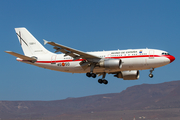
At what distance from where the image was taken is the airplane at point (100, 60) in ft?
152

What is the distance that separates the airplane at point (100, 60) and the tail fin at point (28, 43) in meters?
0.21

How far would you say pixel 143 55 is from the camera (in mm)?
46375

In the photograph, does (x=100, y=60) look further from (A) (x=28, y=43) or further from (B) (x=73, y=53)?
(A) (x=28, y=43)

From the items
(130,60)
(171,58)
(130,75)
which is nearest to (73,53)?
(130,60)

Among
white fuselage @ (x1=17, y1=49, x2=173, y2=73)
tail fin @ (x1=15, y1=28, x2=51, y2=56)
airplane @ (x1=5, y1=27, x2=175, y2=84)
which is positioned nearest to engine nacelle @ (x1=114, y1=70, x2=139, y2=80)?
airplane @ (x1=5, y1=27, x2=175, y2=84)

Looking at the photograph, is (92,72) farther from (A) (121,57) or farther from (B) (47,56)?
(B) (47,56)

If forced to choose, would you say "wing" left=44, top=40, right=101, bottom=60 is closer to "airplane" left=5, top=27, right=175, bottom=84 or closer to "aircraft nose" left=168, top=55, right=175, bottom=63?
"airplane" left=5, top=27, right=175, bottom=84

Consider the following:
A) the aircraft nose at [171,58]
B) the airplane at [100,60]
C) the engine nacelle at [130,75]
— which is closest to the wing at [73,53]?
the airplane at [100,60]

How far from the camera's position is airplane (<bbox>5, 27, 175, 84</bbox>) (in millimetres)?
46250

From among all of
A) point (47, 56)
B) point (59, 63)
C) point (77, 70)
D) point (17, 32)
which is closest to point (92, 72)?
point (77, 70)

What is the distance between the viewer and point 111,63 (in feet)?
152

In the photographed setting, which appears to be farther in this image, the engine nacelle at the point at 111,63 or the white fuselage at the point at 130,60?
the white fuselage at the point at 130,60

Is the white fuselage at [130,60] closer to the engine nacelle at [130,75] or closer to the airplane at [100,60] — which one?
the airplane at [100,60]

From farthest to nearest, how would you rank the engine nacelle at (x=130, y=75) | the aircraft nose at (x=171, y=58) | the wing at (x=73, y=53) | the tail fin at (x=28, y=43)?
1. the tail fin at (x=28, y=43)
2. the engine nacelle at (x=130, y=75)
3. the aircraft nose at (x=171, y=58)
4. the wing at (x=73, y=53)
